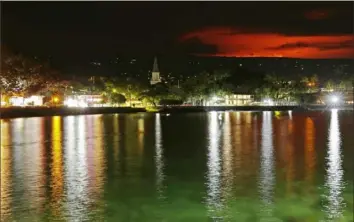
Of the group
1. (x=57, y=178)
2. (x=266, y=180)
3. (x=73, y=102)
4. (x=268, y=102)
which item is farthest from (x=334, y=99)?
(x=57, y=178)

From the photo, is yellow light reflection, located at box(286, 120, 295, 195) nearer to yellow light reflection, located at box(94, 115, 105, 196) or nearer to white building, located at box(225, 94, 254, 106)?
yellow light reflection, located at box(94, 115, 105, 196)

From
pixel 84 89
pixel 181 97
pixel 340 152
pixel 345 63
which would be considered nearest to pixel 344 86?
pixel 345 63

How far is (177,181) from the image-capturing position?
15164 mm

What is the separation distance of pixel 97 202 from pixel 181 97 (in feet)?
238

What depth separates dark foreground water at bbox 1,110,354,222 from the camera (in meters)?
11.7

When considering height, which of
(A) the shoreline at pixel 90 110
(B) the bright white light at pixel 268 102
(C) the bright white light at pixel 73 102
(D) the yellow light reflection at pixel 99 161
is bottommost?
(D) the yellow light reflection at pixel 99 161

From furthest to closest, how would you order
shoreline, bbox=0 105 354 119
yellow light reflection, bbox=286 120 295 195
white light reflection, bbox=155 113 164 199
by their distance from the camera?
shoreline, bbox=0 105 354 119 < yellow light reflection, bbox=286 120 295 195 < white light reflection, bbox=155 113 164 199

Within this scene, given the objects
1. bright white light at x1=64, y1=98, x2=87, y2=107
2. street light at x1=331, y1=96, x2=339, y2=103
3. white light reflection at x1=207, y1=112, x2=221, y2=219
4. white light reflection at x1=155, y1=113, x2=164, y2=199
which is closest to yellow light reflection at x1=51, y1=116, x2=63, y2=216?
white light reflection at x1=155, y1=113, x2=164, y2=199

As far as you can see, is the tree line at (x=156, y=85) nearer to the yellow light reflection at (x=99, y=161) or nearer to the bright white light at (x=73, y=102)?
the bright white light at (x=73, y=102)

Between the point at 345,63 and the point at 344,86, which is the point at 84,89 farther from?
the point at 345,63

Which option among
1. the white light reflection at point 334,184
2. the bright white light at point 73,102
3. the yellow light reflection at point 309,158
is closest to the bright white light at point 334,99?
the bright white light at point 73,102

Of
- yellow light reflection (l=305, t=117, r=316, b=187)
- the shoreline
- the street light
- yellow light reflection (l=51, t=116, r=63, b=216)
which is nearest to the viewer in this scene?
yellow light reflection (l=51, t=116, r=63, b=216)

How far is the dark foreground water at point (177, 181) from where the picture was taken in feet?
38.4

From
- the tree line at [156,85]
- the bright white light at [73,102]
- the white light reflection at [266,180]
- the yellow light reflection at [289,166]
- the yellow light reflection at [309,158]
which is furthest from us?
the bright white light at [73,102]
